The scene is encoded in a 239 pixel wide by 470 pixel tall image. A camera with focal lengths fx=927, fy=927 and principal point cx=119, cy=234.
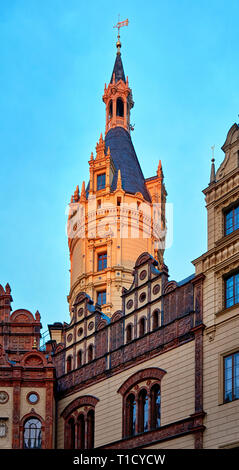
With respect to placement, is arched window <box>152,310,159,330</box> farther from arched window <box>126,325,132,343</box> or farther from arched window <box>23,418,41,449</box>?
arched window <box>23,418,41,449</box>

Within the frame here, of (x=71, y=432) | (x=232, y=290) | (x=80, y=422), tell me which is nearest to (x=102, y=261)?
(x=71, y=432)

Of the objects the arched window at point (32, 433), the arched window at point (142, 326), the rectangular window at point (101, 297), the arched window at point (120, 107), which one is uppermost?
the arched window at point (120, 107)

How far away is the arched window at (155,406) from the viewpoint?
158 feet

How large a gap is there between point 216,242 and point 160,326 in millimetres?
5851

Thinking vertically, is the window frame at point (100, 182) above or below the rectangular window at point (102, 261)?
above

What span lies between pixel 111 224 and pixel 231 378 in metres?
33.6

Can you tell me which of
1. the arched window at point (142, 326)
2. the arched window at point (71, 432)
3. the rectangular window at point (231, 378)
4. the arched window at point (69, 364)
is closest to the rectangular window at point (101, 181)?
the arched window at point (69, 364)

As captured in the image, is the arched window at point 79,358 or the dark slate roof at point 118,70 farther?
the dark slate roof at point 118,70

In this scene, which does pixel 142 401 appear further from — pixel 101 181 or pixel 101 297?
pixel 101 181

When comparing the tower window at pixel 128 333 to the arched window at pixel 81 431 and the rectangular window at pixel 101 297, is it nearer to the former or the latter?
the arched window at pixel 81 431

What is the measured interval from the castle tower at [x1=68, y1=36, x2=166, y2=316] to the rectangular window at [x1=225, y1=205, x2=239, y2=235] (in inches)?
1045

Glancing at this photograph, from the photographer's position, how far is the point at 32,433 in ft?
176

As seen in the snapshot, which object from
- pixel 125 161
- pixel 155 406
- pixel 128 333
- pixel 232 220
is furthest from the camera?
pixel 125 161
